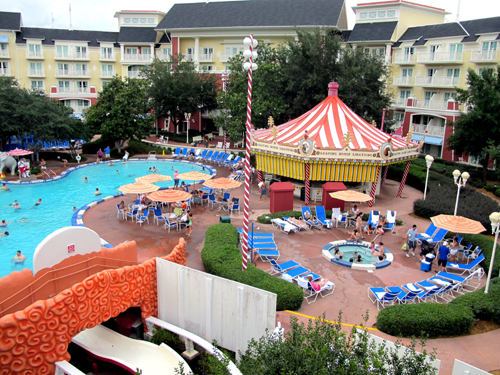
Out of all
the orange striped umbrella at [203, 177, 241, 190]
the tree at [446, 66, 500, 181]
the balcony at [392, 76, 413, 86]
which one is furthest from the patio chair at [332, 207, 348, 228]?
the balcony at [392, 76, 413, 86]

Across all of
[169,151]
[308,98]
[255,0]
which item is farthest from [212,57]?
[308,98]

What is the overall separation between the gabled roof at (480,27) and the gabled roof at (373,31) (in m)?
7.25

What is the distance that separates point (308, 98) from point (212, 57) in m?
21.0

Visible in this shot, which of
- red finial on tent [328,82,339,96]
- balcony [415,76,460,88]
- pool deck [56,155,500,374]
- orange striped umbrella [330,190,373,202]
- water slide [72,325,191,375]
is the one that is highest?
balcony [415,76,460,88]

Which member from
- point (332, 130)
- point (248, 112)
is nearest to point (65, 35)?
point (332, 130)

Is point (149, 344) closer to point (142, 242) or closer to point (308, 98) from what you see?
point (142, 242)

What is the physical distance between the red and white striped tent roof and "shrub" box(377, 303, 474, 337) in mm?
12482

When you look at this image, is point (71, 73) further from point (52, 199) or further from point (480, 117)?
point (480, 117)

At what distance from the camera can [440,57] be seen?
35688mm

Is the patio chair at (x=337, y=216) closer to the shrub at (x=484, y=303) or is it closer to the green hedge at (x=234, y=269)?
the green hedge at (x=234, y=269)

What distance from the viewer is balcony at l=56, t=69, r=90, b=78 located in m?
50.1

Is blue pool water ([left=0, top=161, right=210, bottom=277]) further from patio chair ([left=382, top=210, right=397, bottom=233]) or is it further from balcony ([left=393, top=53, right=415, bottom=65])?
balcony ([left=393, top=53, right=415, bottom=65])

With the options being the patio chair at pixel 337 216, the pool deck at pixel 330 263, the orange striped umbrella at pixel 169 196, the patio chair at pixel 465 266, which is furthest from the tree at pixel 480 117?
the orange striped umbrella at pixel 169 196

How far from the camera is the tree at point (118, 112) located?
34094 millimetres
